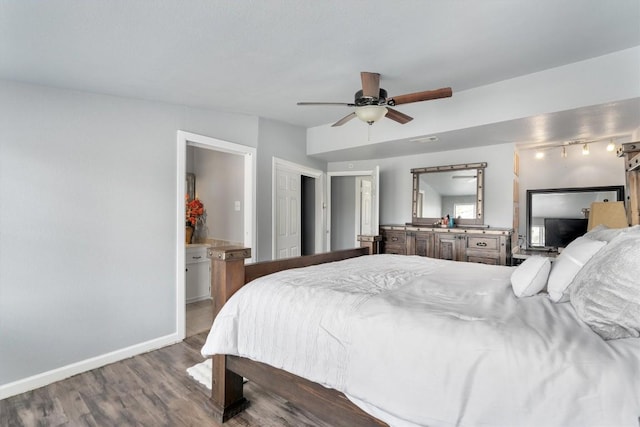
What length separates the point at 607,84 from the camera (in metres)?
2.45

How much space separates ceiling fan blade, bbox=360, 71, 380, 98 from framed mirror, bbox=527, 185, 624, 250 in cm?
312

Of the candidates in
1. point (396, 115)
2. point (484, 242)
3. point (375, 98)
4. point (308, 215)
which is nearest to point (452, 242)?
point (484, 242)

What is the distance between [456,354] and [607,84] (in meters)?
2.64

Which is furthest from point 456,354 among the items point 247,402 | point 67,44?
point 67,44

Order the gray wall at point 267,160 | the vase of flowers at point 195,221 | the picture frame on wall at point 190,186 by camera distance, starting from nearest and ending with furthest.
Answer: the gray wall at point 267,160
the vase of flowers at point 195,221
the picture frame on wall at point 190,186

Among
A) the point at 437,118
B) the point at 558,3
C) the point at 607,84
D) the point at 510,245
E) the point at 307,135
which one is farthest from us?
the point at 307,135

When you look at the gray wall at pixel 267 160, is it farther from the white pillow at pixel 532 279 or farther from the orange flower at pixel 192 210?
the white pillow at pixel 532 279

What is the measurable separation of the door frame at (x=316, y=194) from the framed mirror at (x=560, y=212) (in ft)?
9.66

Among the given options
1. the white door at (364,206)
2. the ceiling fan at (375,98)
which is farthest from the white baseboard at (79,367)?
the white door at (364,206)

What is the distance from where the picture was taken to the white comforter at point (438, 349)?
100cm

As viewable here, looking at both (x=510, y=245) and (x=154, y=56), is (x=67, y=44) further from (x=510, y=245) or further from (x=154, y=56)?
(x=510, y=245)

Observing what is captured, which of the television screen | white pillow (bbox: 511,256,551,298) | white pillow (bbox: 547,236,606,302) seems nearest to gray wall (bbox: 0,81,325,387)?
white pillow (bbox: 511,256,551,298)

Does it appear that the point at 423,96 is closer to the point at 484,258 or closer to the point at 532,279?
the point at 532,279

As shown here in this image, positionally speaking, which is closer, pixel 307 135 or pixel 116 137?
pixel 116 137
